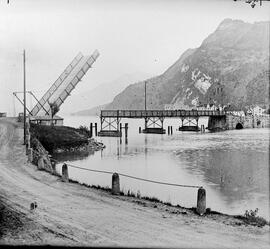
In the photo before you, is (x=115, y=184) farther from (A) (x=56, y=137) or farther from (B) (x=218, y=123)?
(B) (x=218, y=123)

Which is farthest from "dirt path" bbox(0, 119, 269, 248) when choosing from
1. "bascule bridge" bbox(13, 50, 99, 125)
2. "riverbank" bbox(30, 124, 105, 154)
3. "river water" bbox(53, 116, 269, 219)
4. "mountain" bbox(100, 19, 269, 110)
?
"mountain" bbox(100, 19, 269, 110)

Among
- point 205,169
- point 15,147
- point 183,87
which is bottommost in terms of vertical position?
point 205,169

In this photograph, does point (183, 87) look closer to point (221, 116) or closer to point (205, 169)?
point (221, 116)

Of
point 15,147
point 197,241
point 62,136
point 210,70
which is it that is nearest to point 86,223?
point 197,241

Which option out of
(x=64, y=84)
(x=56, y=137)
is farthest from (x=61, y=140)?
(x=64, y=84)

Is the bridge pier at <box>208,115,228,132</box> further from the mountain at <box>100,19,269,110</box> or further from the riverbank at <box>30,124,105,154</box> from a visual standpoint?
the riverbank at <box>30,124,105,154</box>

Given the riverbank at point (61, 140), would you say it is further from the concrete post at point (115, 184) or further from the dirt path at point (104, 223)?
the concrete post at point (115, 184)
